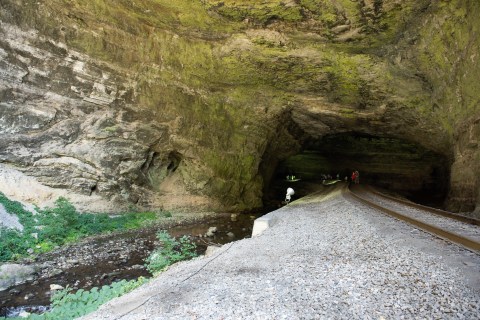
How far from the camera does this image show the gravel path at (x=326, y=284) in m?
3.30

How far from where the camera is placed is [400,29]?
499 inches

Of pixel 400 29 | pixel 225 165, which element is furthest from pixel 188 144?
pixel 400 29

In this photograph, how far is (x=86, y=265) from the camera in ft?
29.6

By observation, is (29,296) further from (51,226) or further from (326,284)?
(326,284)

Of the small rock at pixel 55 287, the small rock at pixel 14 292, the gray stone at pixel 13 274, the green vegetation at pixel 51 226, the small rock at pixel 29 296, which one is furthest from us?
the green vegetation at pixel 51 226

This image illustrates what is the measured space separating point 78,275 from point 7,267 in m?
1.74

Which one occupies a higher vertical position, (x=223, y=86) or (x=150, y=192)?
(x=223, y=86)

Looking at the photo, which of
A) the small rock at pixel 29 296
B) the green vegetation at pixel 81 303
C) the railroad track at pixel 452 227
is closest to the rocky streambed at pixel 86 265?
the small rock at pixel 29 296

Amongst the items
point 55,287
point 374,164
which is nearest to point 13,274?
point 55,287

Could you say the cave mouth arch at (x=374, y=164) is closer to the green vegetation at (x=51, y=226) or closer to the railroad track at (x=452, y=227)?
the green vegetation at (x=51, y=226)

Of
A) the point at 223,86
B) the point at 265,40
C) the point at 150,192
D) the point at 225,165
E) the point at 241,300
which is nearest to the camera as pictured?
the point at 241,300

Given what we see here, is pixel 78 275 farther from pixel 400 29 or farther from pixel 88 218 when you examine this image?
pixel 400 29

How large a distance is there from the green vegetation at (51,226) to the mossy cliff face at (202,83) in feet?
5.22

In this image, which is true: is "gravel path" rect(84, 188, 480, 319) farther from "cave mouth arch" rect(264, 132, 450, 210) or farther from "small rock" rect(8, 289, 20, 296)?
"cave mouth arch" rect(264, 132, 450, 210)
